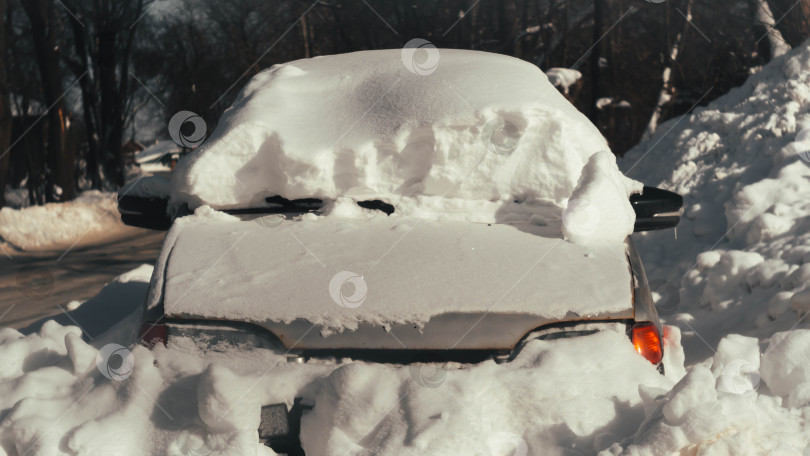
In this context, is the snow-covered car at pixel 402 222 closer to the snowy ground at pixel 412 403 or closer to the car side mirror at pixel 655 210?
the car side mirror at pixel 655 210

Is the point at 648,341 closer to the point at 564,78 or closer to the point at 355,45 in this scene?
the point at 564,78

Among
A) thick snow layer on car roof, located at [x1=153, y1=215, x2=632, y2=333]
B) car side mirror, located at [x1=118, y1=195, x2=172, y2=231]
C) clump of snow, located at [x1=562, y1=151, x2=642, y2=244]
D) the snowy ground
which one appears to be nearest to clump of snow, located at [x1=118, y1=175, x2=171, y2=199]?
car side mirror, located at [x1=118, y1=195, x2=172, y2=231]

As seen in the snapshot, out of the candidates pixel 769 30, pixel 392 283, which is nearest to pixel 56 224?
pixel 769 30

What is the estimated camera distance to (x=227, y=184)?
3.57 metres

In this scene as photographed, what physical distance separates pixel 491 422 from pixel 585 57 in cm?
1772

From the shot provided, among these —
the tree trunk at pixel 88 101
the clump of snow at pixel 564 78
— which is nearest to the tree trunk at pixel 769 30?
the clump of snow at pixel 564 78

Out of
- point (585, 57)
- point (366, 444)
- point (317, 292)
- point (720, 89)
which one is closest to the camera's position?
point (366, 444)

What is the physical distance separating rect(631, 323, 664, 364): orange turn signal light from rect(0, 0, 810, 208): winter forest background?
7.94m

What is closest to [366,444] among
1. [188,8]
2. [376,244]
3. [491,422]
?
[491,422]

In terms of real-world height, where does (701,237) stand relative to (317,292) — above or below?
below

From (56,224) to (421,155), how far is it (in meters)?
13.6

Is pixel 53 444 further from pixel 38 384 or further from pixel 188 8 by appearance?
pixel 188 8

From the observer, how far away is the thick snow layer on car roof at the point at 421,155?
341 cm

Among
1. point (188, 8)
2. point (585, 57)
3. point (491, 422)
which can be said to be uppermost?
point (491, 422)
